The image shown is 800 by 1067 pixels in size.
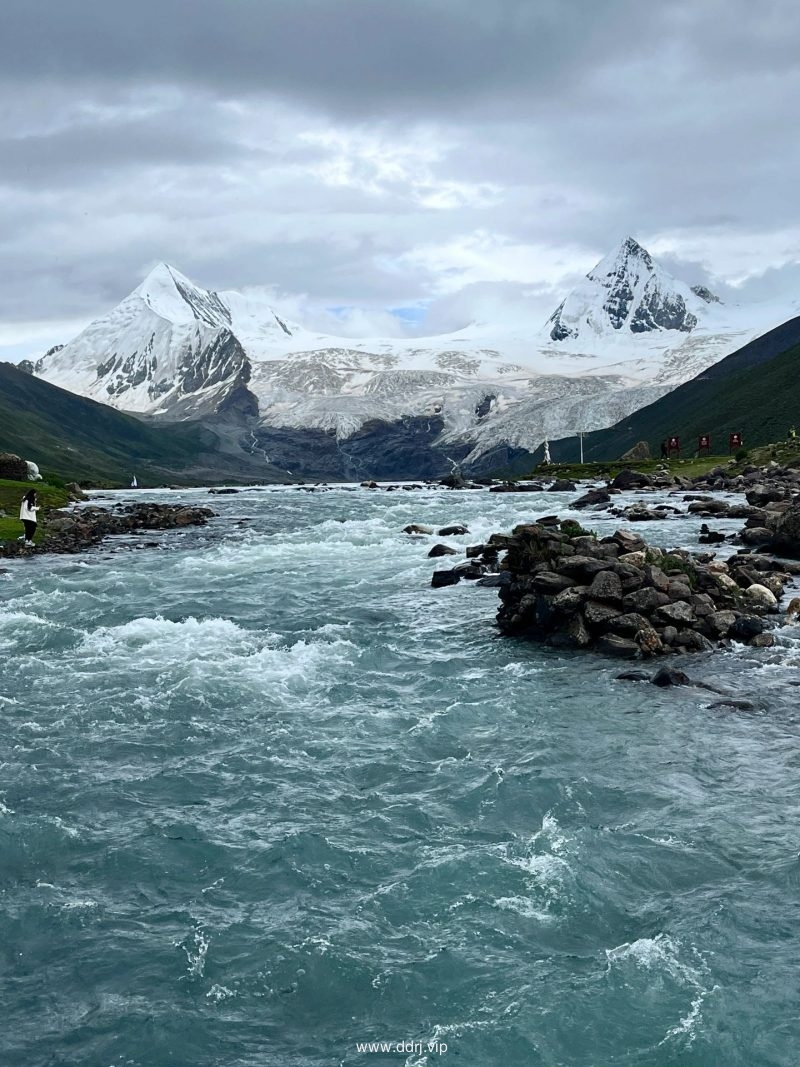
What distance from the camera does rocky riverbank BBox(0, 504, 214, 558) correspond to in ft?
173

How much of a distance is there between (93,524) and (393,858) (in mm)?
55581

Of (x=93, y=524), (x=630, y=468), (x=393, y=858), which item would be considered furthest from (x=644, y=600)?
(x=630, y=468)

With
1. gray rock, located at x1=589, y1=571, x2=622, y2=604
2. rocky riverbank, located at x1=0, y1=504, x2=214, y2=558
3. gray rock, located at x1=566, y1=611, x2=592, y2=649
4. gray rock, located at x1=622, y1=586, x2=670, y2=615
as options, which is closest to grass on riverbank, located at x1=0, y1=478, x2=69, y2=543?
rocky riverbank, located at x1=0, y1=504, x2=214, y2=558

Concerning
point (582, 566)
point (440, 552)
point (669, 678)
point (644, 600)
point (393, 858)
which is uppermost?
point (582, 566)

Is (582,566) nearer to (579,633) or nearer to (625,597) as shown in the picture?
(625,597)

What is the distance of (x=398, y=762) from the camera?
1927 cm

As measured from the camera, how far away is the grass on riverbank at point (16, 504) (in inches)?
2206

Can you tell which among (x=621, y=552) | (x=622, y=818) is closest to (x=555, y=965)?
(x=622, y=818)

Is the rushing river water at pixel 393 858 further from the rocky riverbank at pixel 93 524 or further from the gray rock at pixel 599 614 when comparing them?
the rocky riverbank at pixel 93 524

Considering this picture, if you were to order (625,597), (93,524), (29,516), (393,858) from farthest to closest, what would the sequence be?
1. (93,524)
2. (29,516)
3. (625,597)
4. (393,858)

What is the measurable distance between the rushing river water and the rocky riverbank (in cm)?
2513

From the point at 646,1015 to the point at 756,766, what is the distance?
7.94 meters

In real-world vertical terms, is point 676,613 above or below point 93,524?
below

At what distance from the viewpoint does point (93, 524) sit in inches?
2603
